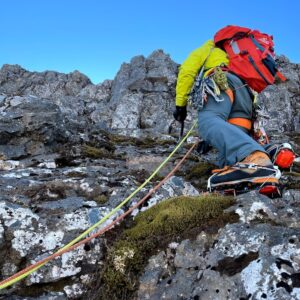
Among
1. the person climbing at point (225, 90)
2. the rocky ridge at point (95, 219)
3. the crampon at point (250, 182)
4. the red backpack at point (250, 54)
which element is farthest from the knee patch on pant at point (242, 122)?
the crampon at point (250, 182)

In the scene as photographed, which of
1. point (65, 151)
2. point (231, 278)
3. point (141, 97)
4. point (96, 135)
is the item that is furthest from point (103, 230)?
point (141, 97)

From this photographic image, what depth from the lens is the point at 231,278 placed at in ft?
14.7

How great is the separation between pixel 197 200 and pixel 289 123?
6232 cm

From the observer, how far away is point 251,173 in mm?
6953

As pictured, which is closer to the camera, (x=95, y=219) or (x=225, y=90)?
(x=95, y=219)

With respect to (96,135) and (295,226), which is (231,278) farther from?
(96,135)

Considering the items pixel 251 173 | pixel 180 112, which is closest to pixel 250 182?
pixel 251 173

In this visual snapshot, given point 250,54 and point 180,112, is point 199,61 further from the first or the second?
point 180,112

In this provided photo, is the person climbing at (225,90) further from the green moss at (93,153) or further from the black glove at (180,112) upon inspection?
the green moss at (93,153)

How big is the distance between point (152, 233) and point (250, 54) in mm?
5349

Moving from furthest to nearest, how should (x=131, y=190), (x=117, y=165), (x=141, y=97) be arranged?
(x=141, y=97), (x=117, y=165), (x=131, y=190)

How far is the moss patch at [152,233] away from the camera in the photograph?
4.91 meters

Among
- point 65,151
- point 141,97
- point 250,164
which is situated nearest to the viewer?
point 250,164

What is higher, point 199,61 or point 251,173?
point 199,61
